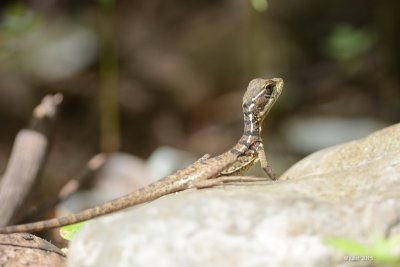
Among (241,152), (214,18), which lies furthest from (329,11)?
(241,152)

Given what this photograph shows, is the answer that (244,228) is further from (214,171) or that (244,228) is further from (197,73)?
(197,73)

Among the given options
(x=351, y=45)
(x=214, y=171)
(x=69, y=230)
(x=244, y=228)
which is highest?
(x=351, y=45)

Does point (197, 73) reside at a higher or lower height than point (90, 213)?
higher

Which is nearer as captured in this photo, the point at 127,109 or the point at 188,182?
the point at 188,182

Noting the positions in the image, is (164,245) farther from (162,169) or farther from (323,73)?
(323,73)

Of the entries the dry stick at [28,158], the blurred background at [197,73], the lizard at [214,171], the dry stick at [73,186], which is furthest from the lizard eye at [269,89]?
the blurred background at [197,73]

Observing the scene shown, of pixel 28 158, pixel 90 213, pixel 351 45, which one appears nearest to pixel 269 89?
pixel 90 213

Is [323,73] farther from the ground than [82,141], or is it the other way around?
[323,73]
